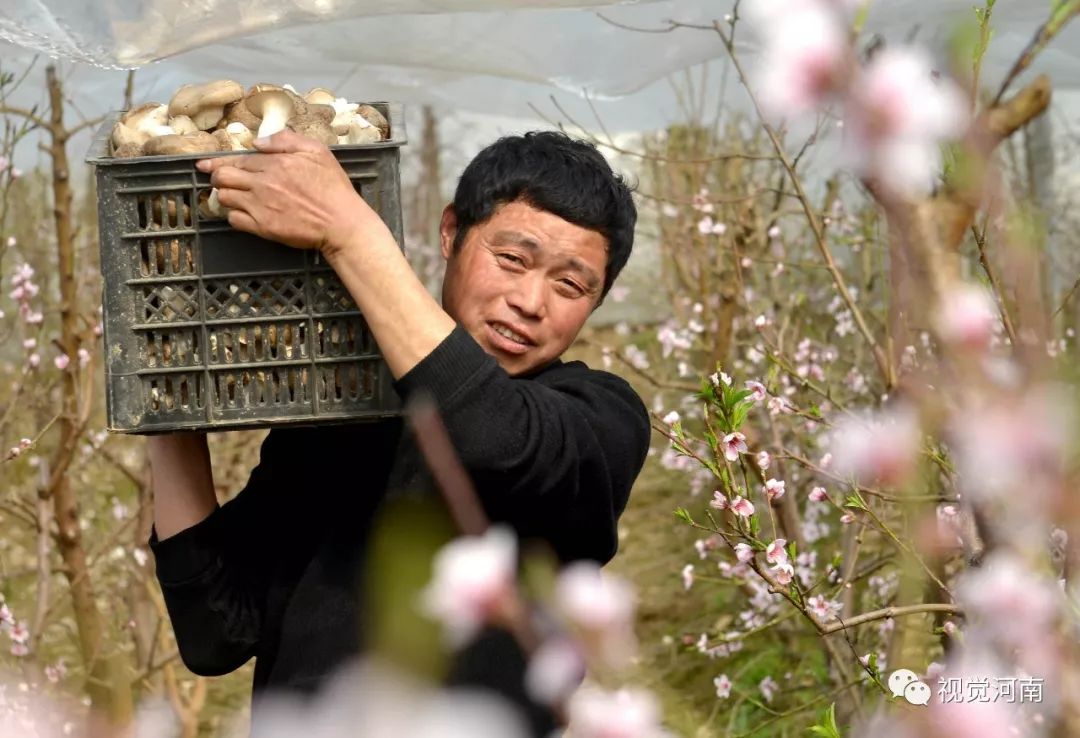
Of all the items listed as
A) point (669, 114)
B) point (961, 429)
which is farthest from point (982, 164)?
point (669, 114)

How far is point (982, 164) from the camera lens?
658 millimetres

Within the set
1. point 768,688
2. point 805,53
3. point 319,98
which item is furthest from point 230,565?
point 768,688

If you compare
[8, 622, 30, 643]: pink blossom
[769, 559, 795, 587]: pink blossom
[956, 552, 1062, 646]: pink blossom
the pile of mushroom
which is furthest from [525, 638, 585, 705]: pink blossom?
[8, 622, 30, 643]: pink blossom

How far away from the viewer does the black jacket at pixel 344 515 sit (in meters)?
1.74

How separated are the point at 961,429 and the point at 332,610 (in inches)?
54.2

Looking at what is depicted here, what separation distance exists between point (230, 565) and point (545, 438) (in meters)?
0.66

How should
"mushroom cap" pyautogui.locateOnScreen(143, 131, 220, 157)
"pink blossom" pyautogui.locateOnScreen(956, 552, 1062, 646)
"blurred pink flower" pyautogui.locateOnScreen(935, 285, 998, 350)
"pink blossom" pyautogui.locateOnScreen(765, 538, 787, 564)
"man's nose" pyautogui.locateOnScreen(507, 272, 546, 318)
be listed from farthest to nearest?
1. "pink blossom" pyautogui.locateOnScreen(765, 538, 787, 564)
2. "man's nose" pyautogui.locateOnScreen(507, 272, 546, 318)
3. "mushroom cap" pyautogui.locateOnScreen(143, 131, 220, 157)
4. "pink blossom" pyautogui.locateOnScreen(956, 552, 1062, 646)
5. "blurred pink flower" pyautogui.locateOnScreen(935, 285, 998, 350)

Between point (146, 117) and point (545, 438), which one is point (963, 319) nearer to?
point (545, 438)

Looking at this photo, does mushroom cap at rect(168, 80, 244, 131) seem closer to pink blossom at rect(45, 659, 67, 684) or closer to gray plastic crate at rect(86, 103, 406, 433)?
gray plastic crate at rect(86, 103, 406, 433)

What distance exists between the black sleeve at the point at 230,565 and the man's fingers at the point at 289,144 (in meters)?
0.58

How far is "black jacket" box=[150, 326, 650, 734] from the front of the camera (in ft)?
5.72

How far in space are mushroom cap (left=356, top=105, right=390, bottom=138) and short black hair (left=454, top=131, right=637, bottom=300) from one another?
0.75ft

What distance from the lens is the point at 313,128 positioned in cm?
180

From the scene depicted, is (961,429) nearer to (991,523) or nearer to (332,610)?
(991,523)
